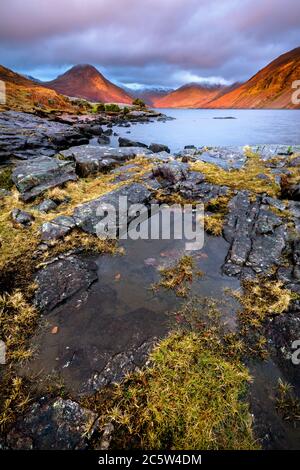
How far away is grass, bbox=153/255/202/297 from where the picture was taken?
279 inches

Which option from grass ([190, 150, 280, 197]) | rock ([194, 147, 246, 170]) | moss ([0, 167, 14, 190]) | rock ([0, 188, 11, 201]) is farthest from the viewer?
rock ([194, 147, 246, 170])

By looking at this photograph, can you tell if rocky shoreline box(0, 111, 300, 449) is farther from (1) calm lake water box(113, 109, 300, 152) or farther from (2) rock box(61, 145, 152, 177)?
(1) calm lake water box(113, 109, 300, 152)

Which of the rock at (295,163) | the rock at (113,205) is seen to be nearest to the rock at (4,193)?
the rock at (113,205)

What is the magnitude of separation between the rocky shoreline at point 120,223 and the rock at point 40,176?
0.17ft

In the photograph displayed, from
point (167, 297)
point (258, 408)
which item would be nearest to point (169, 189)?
point (167, 297)

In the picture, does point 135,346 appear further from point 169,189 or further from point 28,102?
point 28,102

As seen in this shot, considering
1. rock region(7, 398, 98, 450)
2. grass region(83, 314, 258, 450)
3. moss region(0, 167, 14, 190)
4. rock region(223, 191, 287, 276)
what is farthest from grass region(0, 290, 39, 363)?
moss region(0, 167, 14, 190)

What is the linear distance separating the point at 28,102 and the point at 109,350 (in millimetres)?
85428

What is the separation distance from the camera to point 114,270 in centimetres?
788

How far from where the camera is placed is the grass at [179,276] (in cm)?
709

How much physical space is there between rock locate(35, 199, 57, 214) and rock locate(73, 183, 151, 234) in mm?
1381

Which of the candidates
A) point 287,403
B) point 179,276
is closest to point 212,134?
point 179,276

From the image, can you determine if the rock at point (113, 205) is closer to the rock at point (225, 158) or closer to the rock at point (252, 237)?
the rock at point (252, 237)
